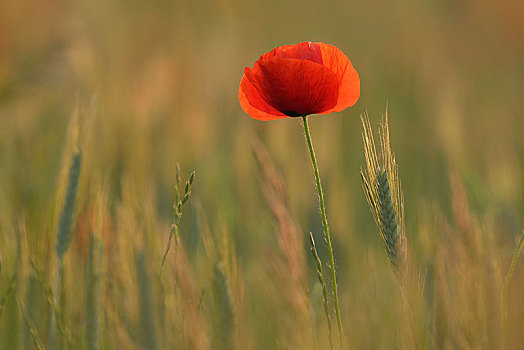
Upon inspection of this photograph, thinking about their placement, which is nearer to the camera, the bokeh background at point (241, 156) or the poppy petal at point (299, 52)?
the poppy petal at point (299, 52)

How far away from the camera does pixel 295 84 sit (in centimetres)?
62

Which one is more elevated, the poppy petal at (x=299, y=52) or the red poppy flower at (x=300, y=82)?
the poppy petal at (x=299, y=52)

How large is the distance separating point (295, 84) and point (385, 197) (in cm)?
17

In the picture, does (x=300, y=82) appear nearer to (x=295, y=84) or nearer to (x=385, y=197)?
(x=295, y=84)

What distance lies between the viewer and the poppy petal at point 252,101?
0.65 meters

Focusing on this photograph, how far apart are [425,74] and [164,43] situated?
1.49 meters

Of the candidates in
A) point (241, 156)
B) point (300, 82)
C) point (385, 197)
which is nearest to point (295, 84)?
point (300, 82)

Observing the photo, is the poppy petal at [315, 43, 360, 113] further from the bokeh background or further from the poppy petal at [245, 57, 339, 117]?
the bokeh background

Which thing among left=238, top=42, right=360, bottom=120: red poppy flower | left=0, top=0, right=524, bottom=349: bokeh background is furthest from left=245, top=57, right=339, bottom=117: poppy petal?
A: left=0, top=0, right=524, bottom=349: bokeh background

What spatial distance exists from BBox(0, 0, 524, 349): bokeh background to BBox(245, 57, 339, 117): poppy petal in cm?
17

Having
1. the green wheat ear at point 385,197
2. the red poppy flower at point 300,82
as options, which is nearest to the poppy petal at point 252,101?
the red poppy flower at point 300,82

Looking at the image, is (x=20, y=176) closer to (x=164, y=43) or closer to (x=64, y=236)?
(x=64, y=236)

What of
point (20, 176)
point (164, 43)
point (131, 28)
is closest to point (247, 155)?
point (20, 176)

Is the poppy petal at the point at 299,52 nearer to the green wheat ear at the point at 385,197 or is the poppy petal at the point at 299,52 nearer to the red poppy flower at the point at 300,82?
the red poppy flower at the point at 300,82
